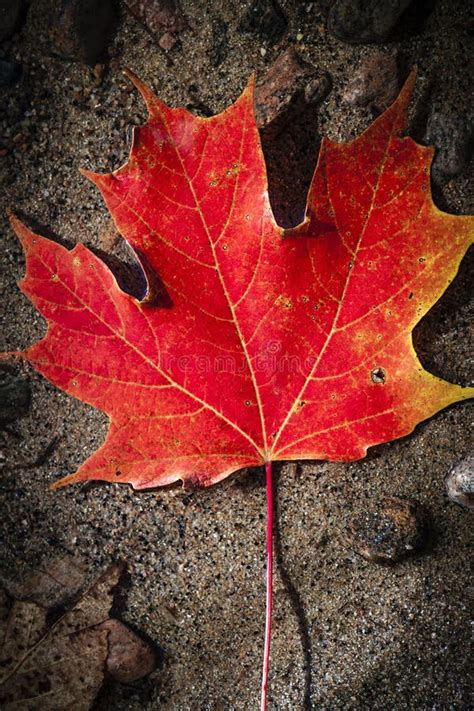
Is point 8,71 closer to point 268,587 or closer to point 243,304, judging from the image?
point 243,304

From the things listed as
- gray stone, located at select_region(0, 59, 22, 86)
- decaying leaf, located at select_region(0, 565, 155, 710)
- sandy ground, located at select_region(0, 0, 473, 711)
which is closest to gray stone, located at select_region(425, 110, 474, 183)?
sandy ground, located at select_region(0, 0, 473, 711)

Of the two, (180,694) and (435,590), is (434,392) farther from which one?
(180,694)

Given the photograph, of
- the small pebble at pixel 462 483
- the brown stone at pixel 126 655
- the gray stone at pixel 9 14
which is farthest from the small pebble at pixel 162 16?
the brown stone at pixel 126 655

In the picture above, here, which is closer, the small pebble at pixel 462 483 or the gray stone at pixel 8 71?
the small pebble at pixel 462 483

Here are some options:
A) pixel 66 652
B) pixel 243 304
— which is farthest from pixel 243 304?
pixel 66 652

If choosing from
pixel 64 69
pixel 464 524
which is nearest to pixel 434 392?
pixel 464 524
